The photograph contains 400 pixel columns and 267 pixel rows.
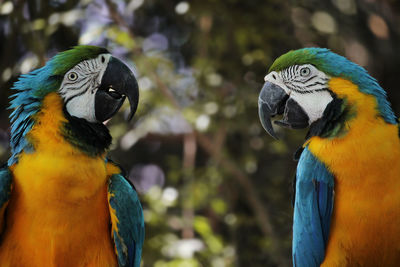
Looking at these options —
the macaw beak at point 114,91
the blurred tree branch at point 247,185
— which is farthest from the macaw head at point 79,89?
the blurred tree branch at point 247,185

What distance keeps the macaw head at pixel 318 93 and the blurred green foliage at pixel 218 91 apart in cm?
186

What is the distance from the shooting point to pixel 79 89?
6.44 ft

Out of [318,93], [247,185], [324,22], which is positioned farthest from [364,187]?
[247,185]

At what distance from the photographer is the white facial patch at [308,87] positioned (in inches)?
78.0

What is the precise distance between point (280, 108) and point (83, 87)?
2.63 feet

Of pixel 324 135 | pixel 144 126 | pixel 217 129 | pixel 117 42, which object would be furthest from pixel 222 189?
pixel 324 135

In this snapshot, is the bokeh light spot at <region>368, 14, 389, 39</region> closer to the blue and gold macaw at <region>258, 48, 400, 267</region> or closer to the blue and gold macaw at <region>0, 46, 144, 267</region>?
the blue and gold macaw at <region>258, 48, 400, 267</region>

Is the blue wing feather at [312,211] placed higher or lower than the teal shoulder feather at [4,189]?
lower

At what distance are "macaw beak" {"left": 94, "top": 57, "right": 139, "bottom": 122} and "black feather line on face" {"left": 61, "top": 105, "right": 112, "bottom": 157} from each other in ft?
0.16

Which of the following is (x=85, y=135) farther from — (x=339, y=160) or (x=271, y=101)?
(x=339, y=160)

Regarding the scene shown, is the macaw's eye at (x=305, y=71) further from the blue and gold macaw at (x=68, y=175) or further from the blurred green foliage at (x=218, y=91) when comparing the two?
the blurred green foliage at (x=218, y=91)

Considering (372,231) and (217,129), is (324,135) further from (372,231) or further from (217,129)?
(217,129)

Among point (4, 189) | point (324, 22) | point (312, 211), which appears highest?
point (4, 189)

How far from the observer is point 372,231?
1852 millimetres
